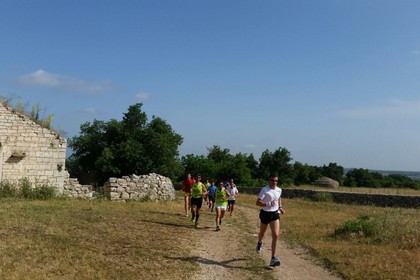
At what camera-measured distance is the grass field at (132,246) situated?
281 inches

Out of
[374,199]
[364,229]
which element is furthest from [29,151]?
[374,199]

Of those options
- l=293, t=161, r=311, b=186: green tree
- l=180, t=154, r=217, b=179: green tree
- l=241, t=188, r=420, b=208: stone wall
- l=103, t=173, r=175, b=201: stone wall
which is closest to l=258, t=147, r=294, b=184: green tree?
l=293, t=161, r=311, b=186: green tree

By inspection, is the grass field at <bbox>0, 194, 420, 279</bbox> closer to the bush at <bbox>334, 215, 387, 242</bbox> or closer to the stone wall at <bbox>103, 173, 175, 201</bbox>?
the bush at <bbox>334, 215, 387, 242</bbox>

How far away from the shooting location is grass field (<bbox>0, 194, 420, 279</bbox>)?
281 inches

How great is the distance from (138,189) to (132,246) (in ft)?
41.0

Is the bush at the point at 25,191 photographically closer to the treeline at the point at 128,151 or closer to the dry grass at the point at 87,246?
the dry grass at the point at 87,246

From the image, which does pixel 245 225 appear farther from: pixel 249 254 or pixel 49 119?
pixel 49 119

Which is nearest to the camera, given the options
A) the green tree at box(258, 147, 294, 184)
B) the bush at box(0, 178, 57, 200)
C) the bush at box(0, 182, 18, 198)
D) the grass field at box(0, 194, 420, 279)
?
the grass field at box(0, 194, 420, 279)

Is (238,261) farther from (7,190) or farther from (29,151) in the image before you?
(29,151)

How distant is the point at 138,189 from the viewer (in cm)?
2134

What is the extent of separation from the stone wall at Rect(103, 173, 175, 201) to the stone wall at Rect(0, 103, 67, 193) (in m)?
2.65

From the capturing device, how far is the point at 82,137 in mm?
37125

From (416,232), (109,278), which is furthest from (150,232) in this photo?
(416,232)

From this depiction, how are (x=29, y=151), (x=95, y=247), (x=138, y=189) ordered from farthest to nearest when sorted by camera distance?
(x=138, y=189)
(x=29, y=151)
(x=95, y=247)
